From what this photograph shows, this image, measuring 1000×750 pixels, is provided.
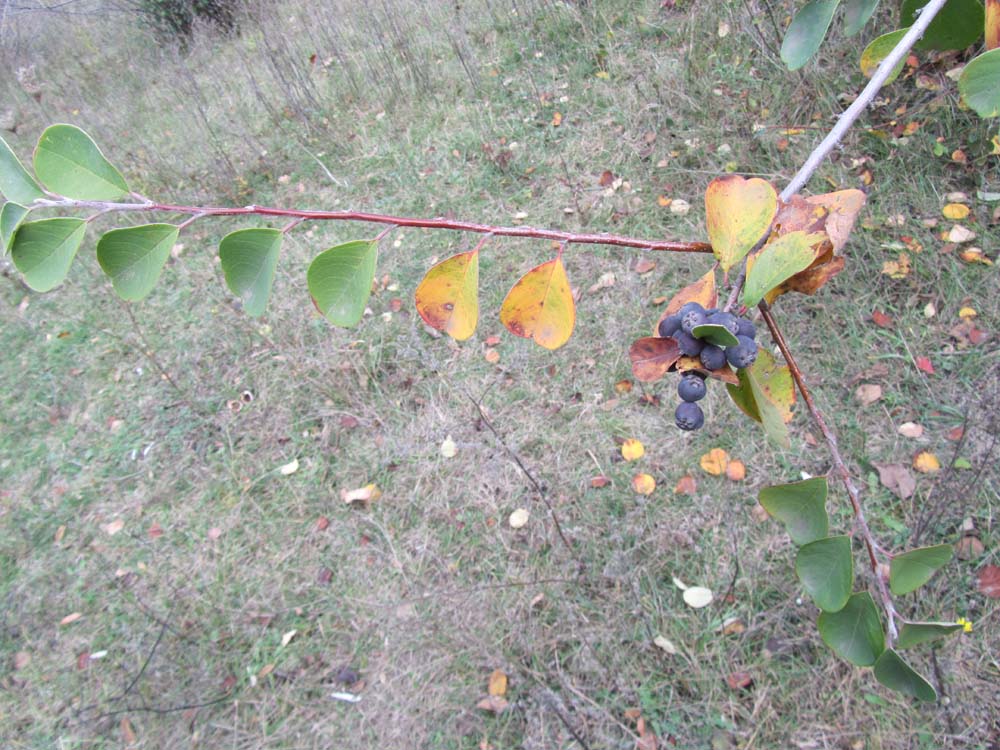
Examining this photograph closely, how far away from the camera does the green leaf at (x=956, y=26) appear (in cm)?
74

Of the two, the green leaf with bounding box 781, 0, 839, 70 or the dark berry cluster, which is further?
the green leaf with bounding box 781, 0, 839, 70

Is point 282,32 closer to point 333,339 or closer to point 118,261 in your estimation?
point 333,339

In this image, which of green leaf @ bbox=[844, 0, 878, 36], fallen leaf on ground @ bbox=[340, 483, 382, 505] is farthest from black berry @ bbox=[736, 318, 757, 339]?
fallen leaf on ground @ bbox=[340, 483, 382, 505]

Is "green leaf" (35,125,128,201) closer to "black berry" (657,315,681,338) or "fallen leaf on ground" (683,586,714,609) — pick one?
"black berry" (657,315,681,338)

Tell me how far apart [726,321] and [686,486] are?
68.4 inches

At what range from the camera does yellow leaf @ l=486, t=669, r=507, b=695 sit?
185 centimetres

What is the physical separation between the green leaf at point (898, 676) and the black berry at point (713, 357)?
0.27 metres

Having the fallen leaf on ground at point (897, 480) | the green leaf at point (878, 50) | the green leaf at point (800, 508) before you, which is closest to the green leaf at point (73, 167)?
the green leaf at point (800, 508)

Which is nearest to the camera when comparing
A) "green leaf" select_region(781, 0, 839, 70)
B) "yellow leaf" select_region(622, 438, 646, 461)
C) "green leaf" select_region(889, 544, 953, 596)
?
"green leaf" select_region(889, 544, 953, 596)

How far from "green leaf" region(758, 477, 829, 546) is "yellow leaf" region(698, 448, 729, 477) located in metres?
1.61

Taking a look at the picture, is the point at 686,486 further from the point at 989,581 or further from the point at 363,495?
the point at 363,495

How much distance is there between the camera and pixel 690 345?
0.46 m

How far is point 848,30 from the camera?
2.42 feet

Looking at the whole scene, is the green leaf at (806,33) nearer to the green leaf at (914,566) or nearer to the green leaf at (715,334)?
the green leaf at (715,334)
